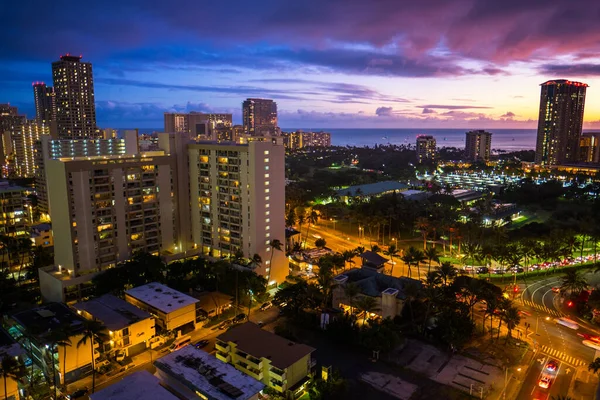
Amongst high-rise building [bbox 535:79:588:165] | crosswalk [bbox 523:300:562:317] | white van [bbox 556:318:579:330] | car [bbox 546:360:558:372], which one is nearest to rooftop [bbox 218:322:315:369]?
car [bbox 546:360:558:372]

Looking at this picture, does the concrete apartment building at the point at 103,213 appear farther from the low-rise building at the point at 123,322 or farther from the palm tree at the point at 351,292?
the palm tree at the point at 351,292

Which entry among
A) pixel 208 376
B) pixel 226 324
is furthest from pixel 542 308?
pixel 208 376

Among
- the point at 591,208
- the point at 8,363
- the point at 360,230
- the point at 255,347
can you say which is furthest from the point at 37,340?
the point at 591,208

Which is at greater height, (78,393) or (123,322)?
(123,322)

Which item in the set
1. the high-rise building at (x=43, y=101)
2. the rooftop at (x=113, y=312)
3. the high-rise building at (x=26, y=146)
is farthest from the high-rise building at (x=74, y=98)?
the rooftop at (x=113, y=312)

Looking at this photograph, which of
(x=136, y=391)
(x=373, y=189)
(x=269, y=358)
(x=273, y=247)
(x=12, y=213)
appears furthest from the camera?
(x=373, y=189)

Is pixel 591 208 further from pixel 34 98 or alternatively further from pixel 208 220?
pixel 34 98

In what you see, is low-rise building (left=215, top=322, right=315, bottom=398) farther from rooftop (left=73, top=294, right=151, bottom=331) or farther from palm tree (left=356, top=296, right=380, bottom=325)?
rooftop (left=73, top=294, right=151, bottom=331)

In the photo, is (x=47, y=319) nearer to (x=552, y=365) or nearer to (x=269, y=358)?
(x=269, y=358)
